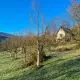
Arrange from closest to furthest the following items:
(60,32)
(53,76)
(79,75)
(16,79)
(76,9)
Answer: (79,75), (53,76), (16,79), (76,9), (60,32)

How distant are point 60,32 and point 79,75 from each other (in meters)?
82.8

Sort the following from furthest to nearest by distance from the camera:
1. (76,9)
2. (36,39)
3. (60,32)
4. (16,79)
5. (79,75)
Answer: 1. (60,32)
2. (76,9)
3. (36,39)
4. (16,79)
5. (79,75)

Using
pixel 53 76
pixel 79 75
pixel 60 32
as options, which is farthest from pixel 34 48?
pixel 60 32

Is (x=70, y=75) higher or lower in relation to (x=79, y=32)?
lower

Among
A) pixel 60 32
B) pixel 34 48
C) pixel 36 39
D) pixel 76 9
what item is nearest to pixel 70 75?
pixel 36 39

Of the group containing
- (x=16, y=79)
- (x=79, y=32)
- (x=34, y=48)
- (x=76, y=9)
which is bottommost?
(x=16, y=79)

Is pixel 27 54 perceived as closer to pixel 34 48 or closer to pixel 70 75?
pixel 34 48

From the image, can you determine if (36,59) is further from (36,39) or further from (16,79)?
(16,79)

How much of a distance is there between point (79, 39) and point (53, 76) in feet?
98.1

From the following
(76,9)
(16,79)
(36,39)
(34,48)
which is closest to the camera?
(16,79)

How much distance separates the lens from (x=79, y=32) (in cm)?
5091

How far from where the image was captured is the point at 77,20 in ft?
162

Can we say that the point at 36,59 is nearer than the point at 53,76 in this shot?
No

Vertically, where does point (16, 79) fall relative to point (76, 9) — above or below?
below
